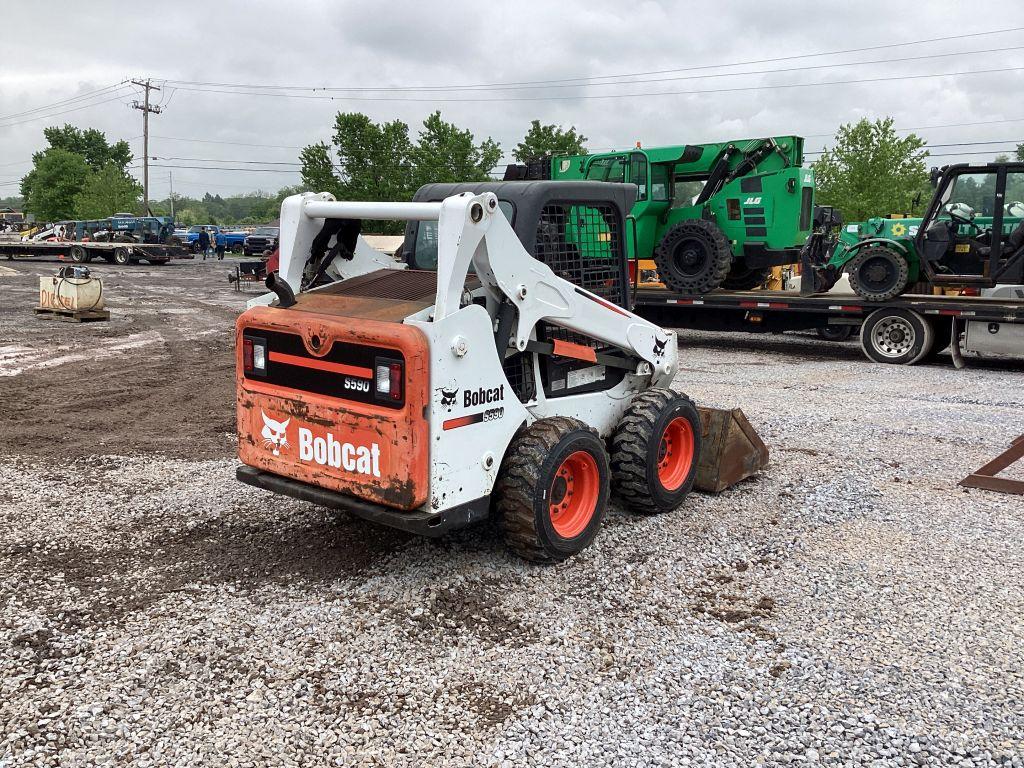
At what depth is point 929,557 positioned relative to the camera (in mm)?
5117

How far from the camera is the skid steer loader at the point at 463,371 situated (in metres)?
4.20

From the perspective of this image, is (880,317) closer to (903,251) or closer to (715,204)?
(903,251)

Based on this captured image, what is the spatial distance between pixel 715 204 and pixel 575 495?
10246 mm

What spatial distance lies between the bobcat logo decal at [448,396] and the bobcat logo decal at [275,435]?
1.00 m

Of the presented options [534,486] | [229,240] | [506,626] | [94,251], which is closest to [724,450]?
[534,486]

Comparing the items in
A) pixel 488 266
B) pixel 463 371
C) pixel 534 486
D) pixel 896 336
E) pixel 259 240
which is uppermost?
pixel 259 240

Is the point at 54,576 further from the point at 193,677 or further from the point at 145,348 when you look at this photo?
the point at 145,348

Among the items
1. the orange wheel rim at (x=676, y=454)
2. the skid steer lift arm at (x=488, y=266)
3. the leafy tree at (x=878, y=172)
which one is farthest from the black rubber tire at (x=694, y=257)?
the leafy tree at (x=878, y=172)

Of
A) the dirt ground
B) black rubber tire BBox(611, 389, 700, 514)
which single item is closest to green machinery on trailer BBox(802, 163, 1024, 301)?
black rubber tire BBox(611, 389, 700, 514)

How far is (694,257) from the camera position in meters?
14.2

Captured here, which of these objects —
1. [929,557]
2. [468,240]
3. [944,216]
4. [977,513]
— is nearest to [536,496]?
[468,240]

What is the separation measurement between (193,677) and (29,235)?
4891 centimetres

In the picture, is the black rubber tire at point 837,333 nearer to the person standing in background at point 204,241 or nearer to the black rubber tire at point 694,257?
the black rubber tire at point 694,257

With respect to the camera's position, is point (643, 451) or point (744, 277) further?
point (744, 277)
